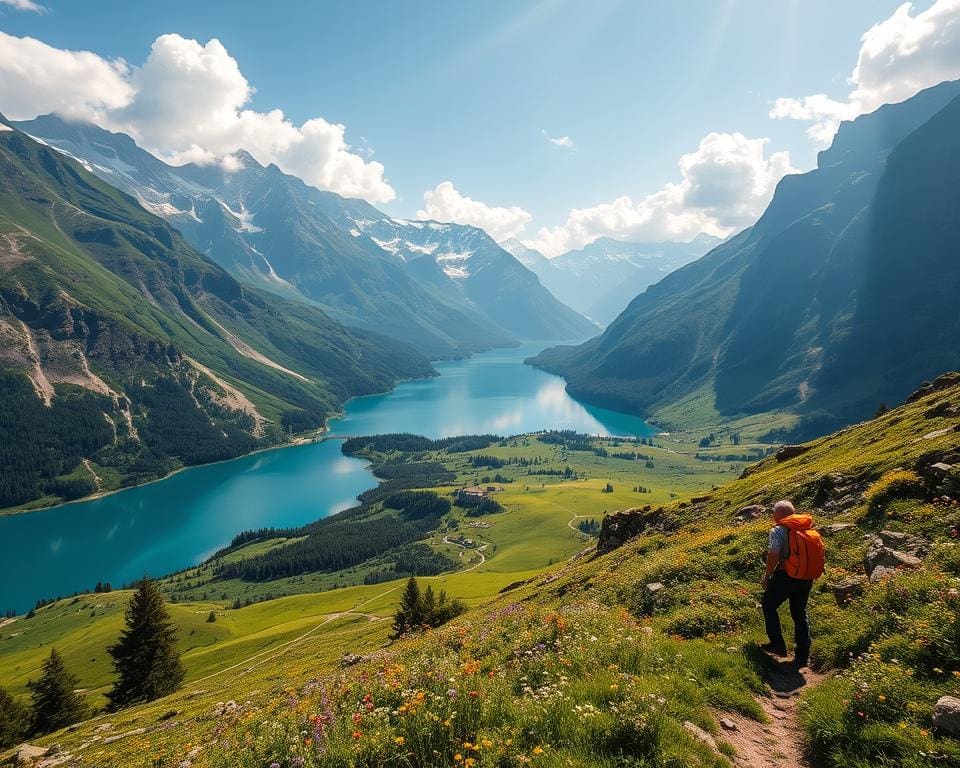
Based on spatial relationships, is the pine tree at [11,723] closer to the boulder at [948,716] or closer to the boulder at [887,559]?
the boulder at [948,716]

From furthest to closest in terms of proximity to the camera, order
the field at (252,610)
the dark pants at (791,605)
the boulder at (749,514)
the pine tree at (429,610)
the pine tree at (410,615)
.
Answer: the field at (252,610), the pine tree at (429,610), the pine tree at (410,615), the boulder at (749,514), the dark pants at (791,605)

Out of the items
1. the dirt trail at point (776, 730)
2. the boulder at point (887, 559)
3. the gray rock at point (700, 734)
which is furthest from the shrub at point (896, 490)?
the gray rock at point (700, 734)

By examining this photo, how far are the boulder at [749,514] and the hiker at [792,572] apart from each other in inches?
662

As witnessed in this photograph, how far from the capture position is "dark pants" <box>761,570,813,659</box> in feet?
38.3

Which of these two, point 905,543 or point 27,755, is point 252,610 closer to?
point 27,755

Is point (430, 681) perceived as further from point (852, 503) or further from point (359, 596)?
→ point (359, 596)

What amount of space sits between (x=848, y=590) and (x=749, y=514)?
1657 cm

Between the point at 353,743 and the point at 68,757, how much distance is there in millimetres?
27117

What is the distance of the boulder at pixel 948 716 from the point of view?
7293mm

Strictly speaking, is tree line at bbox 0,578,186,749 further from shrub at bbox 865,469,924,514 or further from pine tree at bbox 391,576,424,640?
shrub at bbox 865,469,924,514

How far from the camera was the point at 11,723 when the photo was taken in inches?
1655

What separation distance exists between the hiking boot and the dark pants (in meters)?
0.08

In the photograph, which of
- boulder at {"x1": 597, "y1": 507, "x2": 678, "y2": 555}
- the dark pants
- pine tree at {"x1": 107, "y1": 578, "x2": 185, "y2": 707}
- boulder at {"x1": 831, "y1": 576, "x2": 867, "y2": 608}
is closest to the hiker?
the dark pants

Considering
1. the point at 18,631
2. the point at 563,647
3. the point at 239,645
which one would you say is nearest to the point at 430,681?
the point at 563,647
